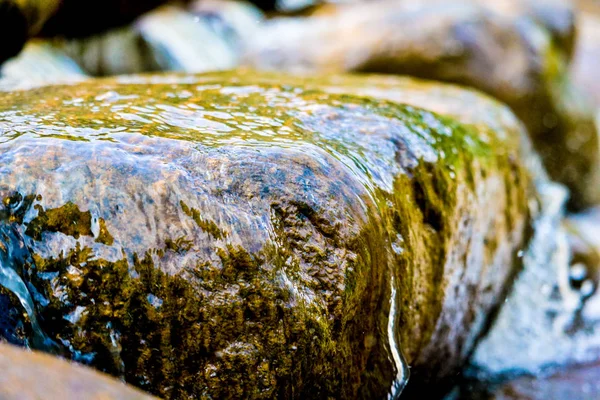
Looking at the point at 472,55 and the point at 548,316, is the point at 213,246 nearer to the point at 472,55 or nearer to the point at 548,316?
the point at 548,316

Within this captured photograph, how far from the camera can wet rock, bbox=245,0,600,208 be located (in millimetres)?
5961

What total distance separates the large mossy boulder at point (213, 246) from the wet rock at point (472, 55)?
361 centimetres

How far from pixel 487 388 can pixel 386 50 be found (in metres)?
3.63

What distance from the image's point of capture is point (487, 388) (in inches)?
136

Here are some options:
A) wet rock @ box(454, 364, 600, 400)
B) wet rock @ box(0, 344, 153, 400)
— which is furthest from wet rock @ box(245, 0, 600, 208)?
wet rock @ box(0, 344, 153, 400)

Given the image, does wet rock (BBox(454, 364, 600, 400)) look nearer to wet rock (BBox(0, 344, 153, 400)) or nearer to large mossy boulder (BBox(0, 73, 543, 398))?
large mossy boulder (BBox(0, 73, 543, 398))

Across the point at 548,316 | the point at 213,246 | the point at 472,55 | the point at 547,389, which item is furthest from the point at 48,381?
the point at 472,55

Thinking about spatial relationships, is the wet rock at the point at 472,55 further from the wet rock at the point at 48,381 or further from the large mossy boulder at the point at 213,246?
the wet rock at the point at 48,381

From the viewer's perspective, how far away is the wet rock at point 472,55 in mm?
5961

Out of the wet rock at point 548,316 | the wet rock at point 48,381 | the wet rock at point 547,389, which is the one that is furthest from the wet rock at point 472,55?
the wet rock at point 48,381

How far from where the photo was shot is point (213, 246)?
1.87m

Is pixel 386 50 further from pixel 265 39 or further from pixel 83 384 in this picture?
pixel 83 384

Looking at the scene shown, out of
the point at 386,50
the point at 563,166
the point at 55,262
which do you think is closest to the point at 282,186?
the point at 55,262

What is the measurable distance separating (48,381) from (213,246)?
0.79 m
